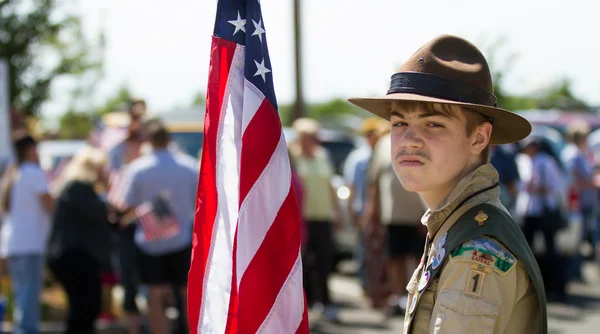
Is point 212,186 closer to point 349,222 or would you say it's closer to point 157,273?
point 157,273

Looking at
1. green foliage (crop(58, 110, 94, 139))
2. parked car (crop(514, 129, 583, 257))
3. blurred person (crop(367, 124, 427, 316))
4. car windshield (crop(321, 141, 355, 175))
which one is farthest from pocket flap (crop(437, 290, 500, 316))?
green foliage (crop(58, 110, 94, 139))

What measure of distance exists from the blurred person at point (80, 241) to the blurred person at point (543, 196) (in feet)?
18.1

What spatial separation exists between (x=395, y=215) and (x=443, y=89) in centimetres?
658

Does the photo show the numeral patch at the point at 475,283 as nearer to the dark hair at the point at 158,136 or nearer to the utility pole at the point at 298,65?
the dark hair at the point at 158,136

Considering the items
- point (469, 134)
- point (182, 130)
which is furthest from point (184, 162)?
point (469, 134)

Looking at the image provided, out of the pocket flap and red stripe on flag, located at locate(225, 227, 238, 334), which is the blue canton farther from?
the pocket flap

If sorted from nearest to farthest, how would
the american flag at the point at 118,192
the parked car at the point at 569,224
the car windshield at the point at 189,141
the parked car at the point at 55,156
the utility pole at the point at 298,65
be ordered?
1. the american flag at the point at 118,192
2. the parked car at the point at 569,224
3. the car windshield at the point at 189,141
4. the parked car at the point at 55,156
5. the utility pole at the point at 298,65

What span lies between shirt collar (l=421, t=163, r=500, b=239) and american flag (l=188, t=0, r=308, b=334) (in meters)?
0.68

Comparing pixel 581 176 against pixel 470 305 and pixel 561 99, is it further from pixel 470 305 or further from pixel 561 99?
pixel 561 99

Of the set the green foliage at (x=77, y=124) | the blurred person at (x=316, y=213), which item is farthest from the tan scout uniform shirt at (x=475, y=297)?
the green foliage at (x=77, y=124)

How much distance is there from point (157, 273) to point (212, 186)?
14.7 feet

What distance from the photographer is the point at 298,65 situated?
13.9 m

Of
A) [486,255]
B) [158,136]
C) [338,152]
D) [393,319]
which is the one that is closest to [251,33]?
[486,255]

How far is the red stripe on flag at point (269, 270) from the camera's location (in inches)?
116
